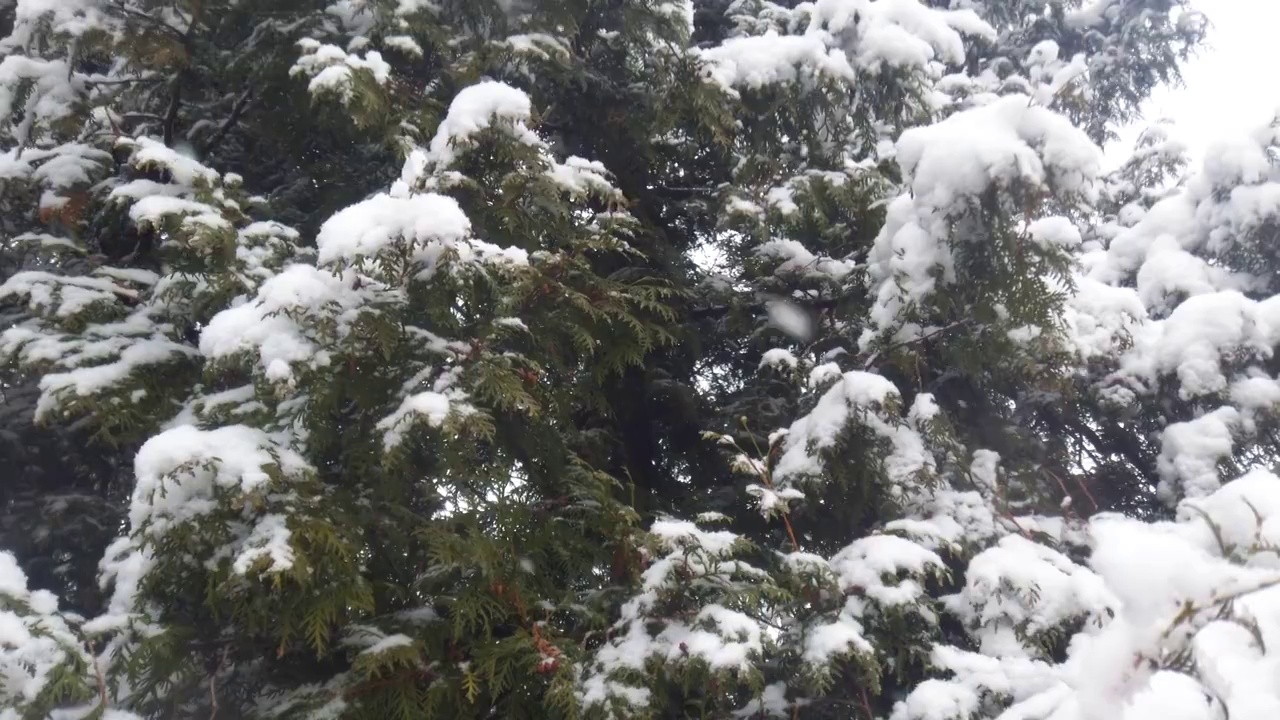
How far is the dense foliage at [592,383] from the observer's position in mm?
2094

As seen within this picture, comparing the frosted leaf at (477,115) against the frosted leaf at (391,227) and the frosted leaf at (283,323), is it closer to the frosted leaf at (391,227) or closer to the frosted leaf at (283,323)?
the frosted leaf at (391,227)

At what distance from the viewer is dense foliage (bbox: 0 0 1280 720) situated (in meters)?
2.09

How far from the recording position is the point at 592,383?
345 centimetres

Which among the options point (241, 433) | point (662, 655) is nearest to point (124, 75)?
point (241, 433)

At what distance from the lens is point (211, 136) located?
11.8 ft

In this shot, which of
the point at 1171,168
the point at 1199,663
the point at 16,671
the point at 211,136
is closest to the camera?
the point at 1199,663

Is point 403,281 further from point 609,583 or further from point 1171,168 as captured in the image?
point 1171,168

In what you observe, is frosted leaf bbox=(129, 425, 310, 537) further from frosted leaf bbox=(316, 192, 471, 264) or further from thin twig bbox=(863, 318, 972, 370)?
thin twig bbox=(863, 318, 972, 370)

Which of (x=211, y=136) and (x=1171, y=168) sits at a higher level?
(x=1171, y=168)

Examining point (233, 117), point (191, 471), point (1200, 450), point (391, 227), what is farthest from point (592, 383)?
point (1200, 450)

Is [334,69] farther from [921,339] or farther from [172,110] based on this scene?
[921,339]

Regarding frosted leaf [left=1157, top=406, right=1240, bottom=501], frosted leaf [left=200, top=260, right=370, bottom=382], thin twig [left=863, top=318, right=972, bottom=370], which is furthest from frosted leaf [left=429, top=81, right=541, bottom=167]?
frosted leaf [left=1157, top=406, right=1240, bottom=501]

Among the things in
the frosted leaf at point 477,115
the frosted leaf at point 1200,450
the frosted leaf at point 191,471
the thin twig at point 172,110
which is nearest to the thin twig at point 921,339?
the frosted leaf at point 1200,450

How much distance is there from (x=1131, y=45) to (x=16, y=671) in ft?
23.8
